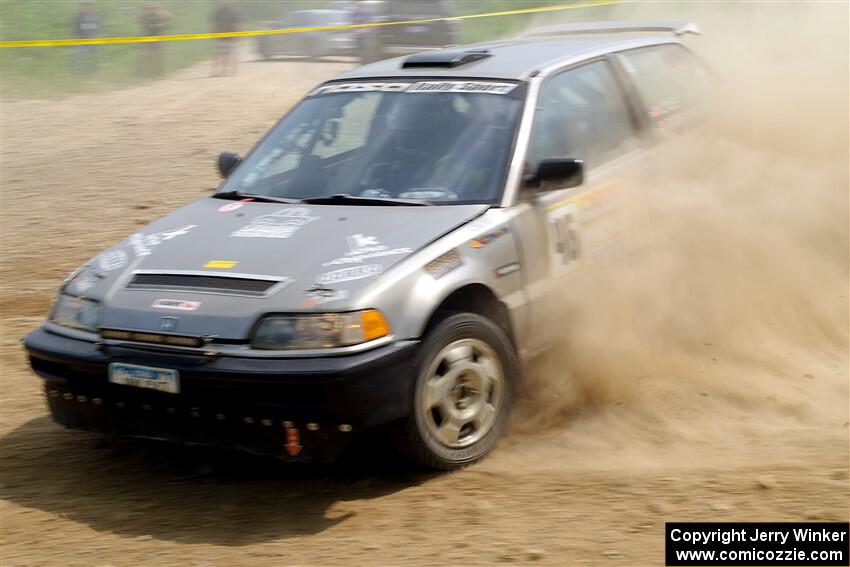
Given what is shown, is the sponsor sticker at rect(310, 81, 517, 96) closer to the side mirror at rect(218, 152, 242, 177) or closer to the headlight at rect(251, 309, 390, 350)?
the side mirror at rect(218, 152, 242, 177)

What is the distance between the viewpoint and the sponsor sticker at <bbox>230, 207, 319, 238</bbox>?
4910 millimetres

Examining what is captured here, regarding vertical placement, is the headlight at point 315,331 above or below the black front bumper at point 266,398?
above

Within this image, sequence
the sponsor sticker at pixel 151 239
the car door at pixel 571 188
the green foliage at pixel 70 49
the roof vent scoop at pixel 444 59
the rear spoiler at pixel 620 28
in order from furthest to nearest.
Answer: the green foliage at pixel 70 49 < the rear spoiler at pixel 620 28 < the roof vent scoop at pixel 444 59 < the car door at pixel 571 188 < the sponsor sticker at pixel 151 239

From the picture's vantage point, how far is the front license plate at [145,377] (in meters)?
4.33

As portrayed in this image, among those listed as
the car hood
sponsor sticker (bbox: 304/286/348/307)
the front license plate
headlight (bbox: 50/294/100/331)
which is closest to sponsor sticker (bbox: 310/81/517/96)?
the car hood

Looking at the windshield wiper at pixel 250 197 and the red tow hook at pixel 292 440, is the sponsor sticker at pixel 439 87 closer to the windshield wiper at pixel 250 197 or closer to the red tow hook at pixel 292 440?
the windshield wiper at pixel 250 197

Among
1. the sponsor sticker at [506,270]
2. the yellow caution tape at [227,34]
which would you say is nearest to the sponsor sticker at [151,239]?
the sponsor sticker at [506,270]

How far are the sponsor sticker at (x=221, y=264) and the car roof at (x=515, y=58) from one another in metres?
1.73

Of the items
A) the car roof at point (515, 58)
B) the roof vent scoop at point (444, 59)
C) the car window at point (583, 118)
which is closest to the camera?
the car window at point (583, 118)

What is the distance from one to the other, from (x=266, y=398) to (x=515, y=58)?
2.62 meters

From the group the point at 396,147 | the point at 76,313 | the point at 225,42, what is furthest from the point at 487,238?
the point at 225,42

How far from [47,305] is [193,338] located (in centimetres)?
373

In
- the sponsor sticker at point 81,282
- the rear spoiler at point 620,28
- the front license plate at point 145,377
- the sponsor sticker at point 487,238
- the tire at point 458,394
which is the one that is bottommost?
the tire at point 458,394

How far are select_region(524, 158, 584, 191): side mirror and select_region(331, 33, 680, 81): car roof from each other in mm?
665
